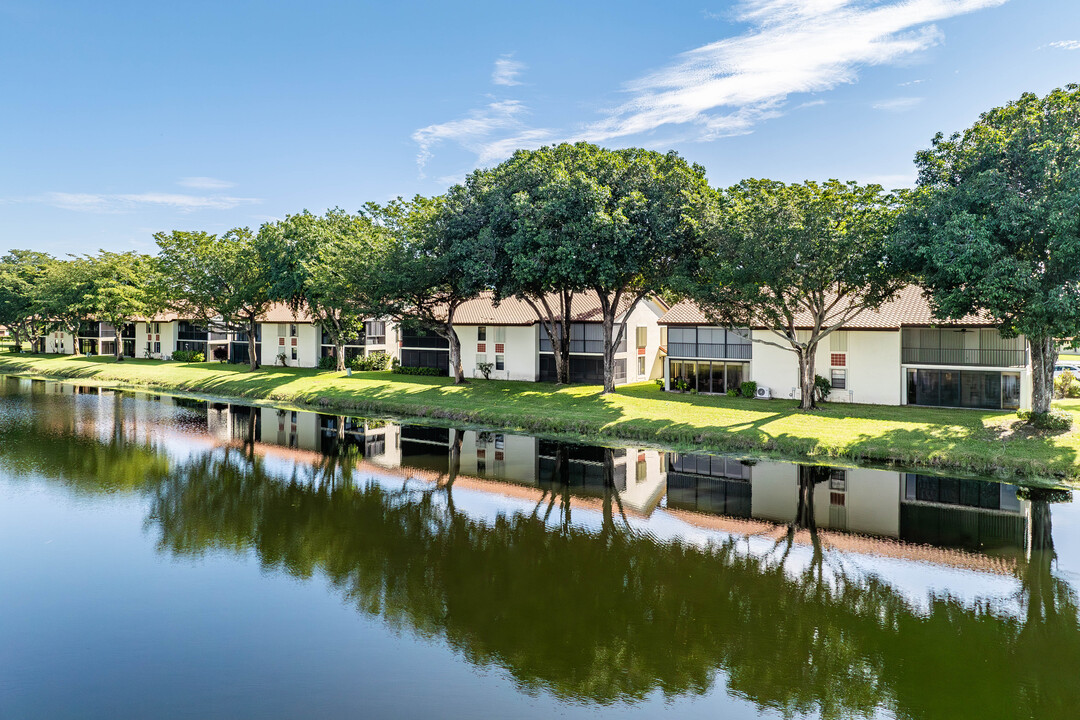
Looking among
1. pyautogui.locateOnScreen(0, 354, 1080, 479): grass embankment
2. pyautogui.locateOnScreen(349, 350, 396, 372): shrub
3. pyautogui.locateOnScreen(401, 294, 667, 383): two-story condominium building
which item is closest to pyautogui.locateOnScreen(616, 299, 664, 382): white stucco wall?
pyautogui.locateOnScreen(401, 294, 667, 383): two-story condominium building

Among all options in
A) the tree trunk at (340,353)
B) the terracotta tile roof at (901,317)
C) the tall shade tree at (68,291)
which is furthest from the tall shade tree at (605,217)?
the tall shade tree at (68,291)

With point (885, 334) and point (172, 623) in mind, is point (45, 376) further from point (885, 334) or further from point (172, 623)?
point (885, 334)

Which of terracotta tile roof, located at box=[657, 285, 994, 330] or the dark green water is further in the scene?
terracotta tile roof, located at box=[657, 285, 994, 330]

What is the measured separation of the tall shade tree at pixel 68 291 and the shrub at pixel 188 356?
8.67 m

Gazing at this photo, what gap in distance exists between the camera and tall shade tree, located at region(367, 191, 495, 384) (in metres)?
34.3

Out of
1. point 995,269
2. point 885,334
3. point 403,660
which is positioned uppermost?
point 995,269

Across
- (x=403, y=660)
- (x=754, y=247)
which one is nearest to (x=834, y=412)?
(x=754, y=247)

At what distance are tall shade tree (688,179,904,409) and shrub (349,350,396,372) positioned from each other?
96.9ft

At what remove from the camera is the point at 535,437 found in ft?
97.1

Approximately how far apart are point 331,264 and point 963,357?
123ft

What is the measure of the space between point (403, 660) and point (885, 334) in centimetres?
3125

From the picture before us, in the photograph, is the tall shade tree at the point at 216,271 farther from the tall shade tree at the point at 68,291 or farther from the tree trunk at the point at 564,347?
the tree trunk at the point at 564,347

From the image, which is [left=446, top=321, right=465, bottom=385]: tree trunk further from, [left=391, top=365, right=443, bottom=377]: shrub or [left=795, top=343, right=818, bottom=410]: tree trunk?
[left=795, top=343, right=818, bottom=410]: tree trunk

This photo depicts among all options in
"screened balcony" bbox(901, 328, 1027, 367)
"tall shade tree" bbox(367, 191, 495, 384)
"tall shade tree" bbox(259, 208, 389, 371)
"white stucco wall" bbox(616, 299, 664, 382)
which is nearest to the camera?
"screened balcony" bbox(901, 328, 1027, 367)
